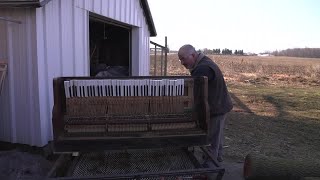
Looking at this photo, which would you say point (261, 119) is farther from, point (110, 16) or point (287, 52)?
point (287, 52)

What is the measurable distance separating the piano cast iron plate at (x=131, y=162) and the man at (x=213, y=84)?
887mm

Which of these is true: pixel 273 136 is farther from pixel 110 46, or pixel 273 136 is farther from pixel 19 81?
pixel 19 81

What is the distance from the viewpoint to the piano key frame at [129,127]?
4.09m

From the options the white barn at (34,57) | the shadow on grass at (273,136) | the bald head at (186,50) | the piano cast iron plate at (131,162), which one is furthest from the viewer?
the shadow on grass at (273,136)

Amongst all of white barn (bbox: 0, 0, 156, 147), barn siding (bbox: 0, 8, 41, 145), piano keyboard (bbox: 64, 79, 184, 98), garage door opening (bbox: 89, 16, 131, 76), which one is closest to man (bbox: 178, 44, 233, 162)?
piano keyboard (bbox: 64, 79, 184, 98)

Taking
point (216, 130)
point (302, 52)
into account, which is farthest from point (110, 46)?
point (302, 52)

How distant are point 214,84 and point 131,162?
1.73 m

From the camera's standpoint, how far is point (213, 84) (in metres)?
5.55

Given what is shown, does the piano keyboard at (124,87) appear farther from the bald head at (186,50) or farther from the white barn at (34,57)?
the white barn at (34,57)

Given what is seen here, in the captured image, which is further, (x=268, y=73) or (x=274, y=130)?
(x=268, y=73)

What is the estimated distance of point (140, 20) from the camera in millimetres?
11461

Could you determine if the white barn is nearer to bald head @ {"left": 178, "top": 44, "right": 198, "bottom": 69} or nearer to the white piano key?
the white piano key

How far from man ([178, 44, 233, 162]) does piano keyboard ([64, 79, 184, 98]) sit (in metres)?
1.00

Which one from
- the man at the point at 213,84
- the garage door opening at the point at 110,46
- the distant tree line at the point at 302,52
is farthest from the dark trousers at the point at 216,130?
the distant tree line at the point at 302,52
